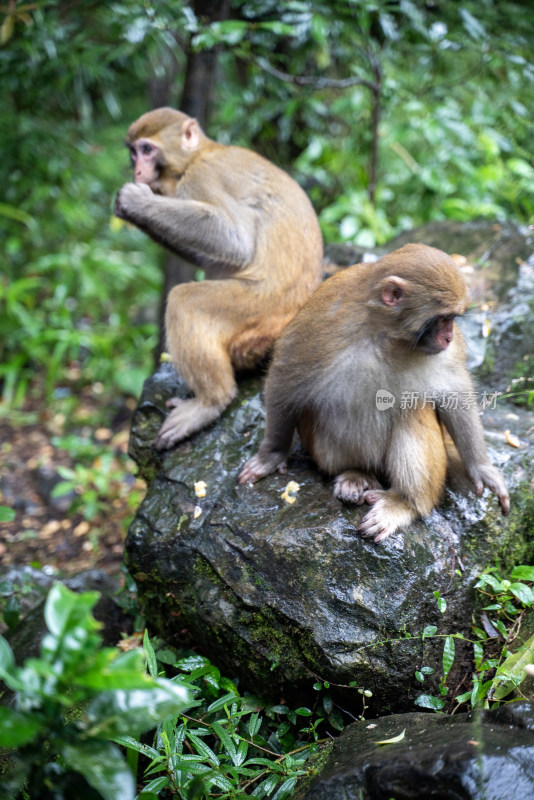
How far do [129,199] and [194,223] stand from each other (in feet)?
1.50

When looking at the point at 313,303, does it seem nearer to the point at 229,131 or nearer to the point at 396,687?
the point at 396,687

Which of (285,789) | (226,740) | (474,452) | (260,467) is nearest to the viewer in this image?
(285,789)

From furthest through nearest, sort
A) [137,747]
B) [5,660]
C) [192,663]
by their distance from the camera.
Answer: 1. [192,663]
2. [137,747]
3. [5,660]

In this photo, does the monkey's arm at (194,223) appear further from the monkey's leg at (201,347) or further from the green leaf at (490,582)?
the green leaf at (490,582)

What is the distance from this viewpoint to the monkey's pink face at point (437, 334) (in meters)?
3.13

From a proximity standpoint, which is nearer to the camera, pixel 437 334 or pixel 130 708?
pixel 130 708

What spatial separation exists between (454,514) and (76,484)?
3.72 meters

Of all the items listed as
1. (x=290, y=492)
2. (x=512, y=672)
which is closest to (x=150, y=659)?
(x=290, y=492)

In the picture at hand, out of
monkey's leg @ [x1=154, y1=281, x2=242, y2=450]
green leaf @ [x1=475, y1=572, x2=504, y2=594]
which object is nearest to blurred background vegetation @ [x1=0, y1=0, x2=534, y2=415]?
monkey's leg @ [x1=154, y1=281, x2=242, y2=450]

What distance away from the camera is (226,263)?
4320mm

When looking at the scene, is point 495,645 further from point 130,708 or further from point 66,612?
point 66,612

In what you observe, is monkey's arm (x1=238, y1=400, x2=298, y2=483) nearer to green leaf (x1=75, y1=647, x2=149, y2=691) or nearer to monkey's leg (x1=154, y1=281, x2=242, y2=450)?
monkey's leg (x1=154, y1=281, x2=242, y2=450)

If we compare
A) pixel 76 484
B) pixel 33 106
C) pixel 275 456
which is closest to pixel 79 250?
pixel 33 106

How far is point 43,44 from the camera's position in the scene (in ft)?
19.2
